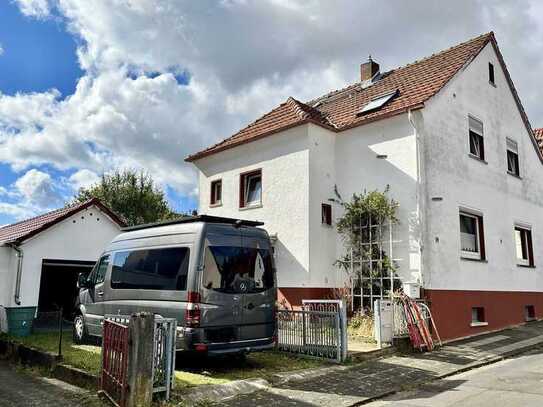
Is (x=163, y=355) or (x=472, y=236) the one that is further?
(x=472, y=236)

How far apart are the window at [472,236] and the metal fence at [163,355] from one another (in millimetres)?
9845

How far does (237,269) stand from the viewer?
8.37 meters

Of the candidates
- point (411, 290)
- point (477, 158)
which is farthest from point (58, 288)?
point (477, 158)

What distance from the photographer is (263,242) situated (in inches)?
354

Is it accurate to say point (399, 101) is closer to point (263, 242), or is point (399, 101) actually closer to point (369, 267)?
point (369, 267)

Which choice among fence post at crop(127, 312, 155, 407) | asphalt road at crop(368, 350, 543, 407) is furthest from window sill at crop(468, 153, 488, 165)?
fence post at crop(127, 312, 155, 407)

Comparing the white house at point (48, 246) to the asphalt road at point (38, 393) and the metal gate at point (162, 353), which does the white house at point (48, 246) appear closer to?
the asphalt road at point (38, 393)

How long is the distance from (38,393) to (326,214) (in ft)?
29.1

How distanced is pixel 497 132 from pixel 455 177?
3.74 metres

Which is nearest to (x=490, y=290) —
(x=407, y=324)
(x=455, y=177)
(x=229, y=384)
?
(x=455, y=177)

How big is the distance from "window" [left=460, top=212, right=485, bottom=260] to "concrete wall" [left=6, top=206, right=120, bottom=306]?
10.7 metres

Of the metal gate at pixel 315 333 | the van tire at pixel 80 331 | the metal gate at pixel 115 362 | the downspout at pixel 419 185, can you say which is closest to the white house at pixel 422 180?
the downspout at pixel 419 185

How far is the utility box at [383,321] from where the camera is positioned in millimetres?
10195

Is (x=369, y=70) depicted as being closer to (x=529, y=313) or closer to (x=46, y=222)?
(x=529, y=313)
